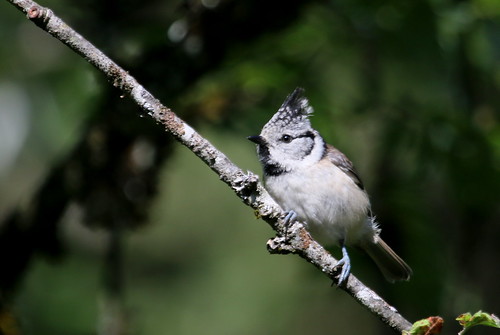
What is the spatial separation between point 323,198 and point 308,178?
0.15 metres

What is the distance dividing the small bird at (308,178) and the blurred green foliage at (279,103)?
260mm

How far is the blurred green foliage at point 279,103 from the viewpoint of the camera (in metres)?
4.39

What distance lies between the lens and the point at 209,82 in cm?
516

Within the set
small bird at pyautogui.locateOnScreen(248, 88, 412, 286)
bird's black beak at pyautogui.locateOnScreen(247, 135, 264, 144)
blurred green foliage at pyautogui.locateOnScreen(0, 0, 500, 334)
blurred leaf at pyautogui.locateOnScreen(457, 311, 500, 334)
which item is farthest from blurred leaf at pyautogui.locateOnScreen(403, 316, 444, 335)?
blurred green foliage at pyautogui.locateOnScreen(0, 0, 500, 334)

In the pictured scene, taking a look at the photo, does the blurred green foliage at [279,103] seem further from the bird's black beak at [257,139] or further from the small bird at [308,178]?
the bird's black beak at [257,139]

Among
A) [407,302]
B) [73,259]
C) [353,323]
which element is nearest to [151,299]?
[73,259]

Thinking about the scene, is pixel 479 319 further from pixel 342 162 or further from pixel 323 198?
pixel 342 162

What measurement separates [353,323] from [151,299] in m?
2.25

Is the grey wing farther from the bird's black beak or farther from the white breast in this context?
the bird's black beak

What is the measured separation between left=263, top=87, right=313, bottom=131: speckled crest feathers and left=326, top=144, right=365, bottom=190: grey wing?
0.35 m

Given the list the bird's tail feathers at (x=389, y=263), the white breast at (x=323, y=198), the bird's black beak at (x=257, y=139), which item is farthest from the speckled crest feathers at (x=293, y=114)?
the bird's tail feathers at (x=389, y=263)

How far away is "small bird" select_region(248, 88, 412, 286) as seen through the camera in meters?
4.04

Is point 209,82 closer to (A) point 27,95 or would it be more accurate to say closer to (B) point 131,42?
(B) point 131,42

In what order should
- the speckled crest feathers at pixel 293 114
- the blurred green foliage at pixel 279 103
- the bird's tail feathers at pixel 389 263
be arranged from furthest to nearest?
1. the bird's tail feathers at pixel 389 263
2. the blurred green foliage at pixel 279 103
3. the speckled crest feathers at pixel 293 114
